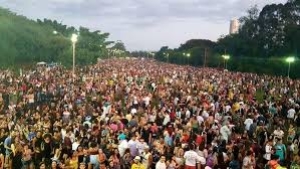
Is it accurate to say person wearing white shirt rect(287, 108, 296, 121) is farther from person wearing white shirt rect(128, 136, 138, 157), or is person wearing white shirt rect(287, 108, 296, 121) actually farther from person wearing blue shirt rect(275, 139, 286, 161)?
person wearing white shirt rect(128, 136, 138, 157)

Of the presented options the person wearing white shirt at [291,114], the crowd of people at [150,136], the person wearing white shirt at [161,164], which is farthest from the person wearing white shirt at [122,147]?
the person wearing white shirt at [291,114]

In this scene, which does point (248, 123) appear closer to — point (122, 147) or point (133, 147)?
point (133, 147)

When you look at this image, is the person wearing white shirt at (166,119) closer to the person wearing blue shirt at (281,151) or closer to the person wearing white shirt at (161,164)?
the person wearing blue shirt at (281,151)

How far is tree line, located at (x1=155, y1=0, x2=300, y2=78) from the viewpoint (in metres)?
71.3

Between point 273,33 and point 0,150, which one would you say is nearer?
point 0,150

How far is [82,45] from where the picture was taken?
300ft

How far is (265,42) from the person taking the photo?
87125 millimetres

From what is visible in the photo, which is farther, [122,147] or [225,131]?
[225,131]

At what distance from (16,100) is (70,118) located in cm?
657

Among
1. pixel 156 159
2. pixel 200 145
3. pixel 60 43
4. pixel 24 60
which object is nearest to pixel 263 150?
pixel 200 145

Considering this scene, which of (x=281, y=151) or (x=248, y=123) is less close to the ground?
(x=248, y=123)

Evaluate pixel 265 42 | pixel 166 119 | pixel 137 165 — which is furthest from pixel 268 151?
pixel 265 42

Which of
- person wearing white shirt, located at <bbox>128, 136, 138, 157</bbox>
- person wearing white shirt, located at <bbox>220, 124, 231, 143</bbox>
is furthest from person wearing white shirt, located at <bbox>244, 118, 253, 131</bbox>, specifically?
person wearing white shirt, located at <bbox>128, 136, 138, 157</bbox>

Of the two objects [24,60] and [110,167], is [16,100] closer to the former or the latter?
[110,167]
